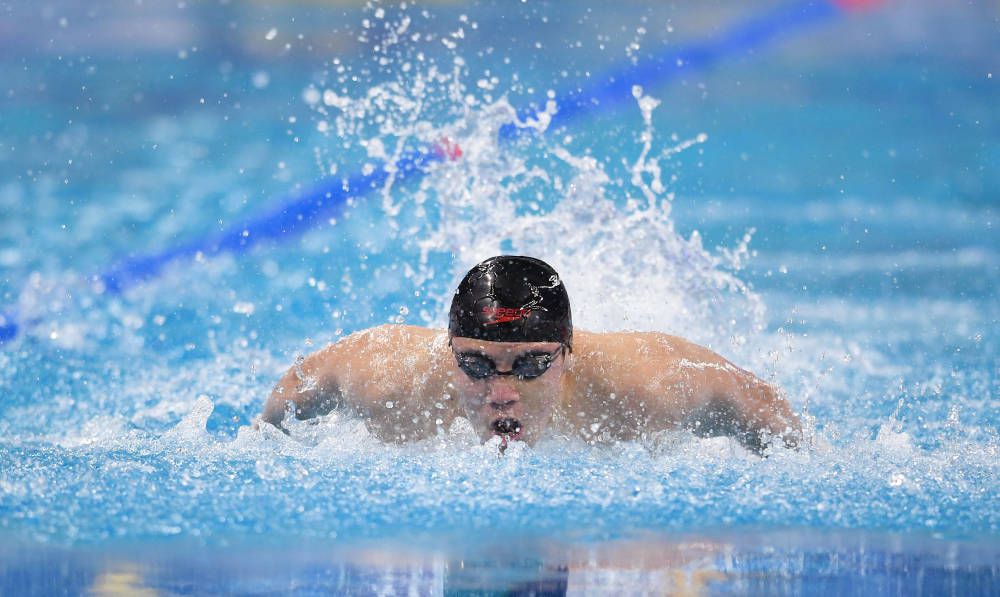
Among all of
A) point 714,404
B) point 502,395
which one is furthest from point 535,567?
point 714,404

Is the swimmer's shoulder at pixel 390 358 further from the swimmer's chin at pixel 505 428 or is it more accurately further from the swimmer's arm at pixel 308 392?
the swimmer's chin at pixel 505 428

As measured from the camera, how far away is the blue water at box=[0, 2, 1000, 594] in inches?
91.0

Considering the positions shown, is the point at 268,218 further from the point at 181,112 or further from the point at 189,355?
the point at 189,355

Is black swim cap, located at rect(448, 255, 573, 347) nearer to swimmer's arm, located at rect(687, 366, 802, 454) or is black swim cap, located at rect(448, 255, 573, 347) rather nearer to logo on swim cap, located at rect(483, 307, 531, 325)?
logo on swim cap, located at rect(483, 307, 531, 325)

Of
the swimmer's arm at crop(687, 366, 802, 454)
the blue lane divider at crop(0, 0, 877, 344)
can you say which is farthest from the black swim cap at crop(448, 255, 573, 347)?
the blue lane divider at crop(0, 0, 877, 344)

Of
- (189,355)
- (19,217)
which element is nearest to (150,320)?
(189,355)

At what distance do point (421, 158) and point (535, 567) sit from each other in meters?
5.30

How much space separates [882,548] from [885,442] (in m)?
1.02

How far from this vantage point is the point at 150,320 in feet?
18.6

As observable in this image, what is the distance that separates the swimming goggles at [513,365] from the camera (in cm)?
277

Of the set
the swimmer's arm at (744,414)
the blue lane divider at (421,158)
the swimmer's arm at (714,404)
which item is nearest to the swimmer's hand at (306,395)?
the swimmer's arm at (714,404)

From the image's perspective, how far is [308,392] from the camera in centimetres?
319

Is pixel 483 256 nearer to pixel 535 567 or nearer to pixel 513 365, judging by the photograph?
pixel 513 365

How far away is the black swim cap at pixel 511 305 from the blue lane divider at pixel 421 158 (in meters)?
3.32
